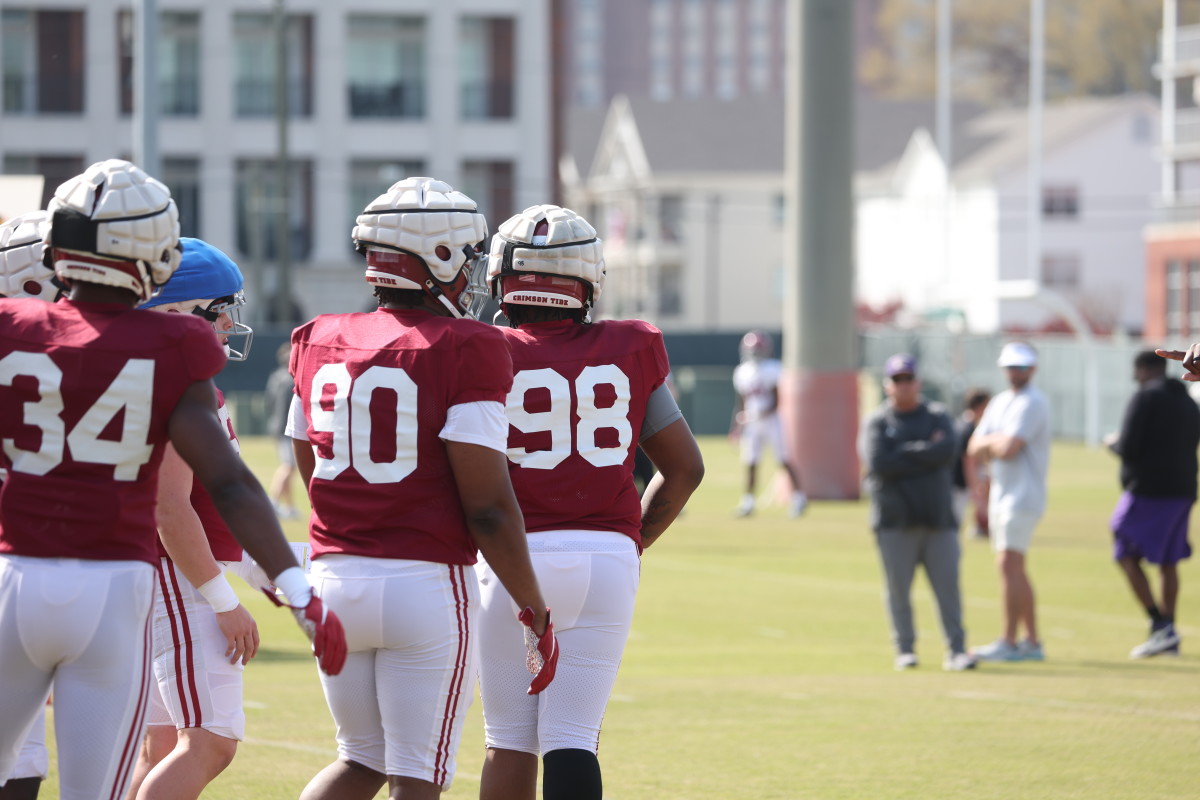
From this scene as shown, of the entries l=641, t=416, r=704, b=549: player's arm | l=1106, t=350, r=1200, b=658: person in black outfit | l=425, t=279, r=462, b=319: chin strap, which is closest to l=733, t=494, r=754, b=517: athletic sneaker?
l=1106, t=350, r=1200, b=658: person in black outfit

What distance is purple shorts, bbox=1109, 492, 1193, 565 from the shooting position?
40.4ft

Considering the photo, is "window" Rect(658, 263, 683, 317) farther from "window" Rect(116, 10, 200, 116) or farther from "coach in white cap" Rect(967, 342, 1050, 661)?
"coach in white cap" Rect(967, 342, 1050, 661)

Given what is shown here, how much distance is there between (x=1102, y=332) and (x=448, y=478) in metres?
62.6

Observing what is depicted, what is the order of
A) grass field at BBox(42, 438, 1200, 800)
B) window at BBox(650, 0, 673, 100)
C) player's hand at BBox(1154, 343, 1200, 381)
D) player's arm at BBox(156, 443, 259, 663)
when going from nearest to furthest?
1. player's arm at BBox(156, 443, 259, 663)
2. player's hand at BBox(1154, 343, 1200, 381)
3. grass field at BBox(42, 438, 1200, 800)
4. window at BBox(650, 0, 673, 100)

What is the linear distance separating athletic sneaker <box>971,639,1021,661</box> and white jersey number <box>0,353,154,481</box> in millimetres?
8688

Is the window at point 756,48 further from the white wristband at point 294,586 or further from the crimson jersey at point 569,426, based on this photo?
the white wristband at point 294,586

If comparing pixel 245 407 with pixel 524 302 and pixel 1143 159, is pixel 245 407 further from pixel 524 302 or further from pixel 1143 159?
pixel 1143 159

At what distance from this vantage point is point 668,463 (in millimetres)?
5660

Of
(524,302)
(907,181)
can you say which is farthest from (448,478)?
(907,181)

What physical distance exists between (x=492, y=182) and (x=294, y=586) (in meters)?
50.2

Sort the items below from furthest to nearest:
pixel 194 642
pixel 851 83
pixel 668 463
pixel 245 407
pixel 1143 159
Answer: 1. pixel 1143 159
2. pixel 245 407
3. pixel 851 83
4. pixel 668 463
5. pixel 194 642

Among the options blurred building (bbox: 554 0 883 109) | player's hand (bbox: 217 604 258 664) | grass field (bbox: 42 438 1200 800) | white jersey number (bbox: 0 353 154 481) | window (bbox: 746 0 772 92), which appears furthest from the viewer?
window (bbox: 746 0 772 92)

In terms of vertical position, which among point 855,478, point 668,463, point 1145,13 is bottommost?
point 855,478

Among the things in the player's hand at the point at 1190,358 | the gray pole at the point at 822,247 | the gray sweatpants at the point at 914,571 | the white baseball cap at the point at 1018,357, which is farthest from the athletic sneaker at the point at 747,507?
the player's hand at the point at 1190,358
